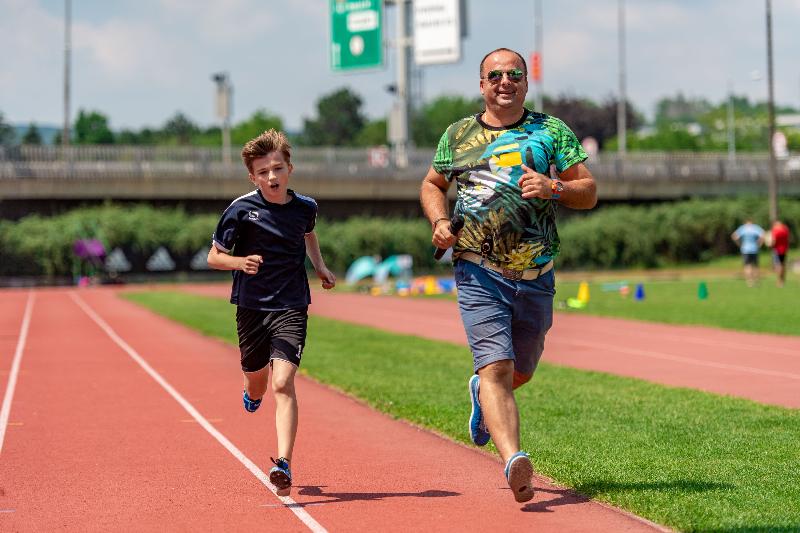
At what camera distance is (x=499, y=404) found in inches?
285

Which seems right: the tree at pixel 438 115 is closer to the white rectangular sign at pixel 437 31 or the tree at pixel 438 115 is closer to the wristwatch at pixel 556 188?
the white rectangular sign at pixel 437 31

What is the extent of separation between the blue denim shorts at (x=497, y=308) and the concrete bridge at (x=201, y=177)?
171 feet

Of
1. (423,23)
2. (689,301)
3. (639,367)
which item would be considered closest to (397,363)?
(639,367)

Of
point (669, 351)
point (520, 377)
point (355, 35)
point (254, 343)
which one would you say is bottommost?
point (669, 351)

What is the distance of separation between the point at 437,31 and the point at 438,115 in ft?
408

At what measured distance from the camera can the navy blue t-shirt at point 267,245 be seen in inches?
311

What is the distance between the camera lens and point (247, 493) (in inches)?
314

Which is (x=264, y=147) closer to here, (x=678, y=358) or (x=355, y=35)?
(x=678, y=358)

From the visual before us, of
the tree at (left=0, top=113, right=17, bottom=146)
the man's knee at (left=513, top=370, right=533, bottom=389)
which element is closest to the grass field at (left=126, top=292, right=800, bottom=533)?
the man's knee at (left=513, top=370, right=533, bottom=389)

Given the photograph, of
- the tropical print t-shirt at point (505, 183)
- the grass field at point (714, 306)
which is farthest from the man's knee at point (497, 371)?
the grass field at point (714, 306)

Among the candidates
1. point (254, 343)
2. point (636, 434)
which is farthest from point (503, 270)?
point (636, 434)

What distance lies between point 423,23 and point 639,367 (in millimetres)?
42691

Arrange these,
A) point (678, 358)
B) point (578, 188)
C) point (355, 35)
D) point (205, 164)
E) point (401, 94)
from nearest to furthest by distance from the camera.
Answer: point (578, 188)
point (678, 358)
point (355, 35)
point (205, 164)
point (401, 94)

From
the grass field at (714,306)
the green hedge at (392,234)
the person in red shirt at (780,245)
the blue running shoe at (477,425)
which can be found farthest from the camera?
the green hedge at (392,234)
